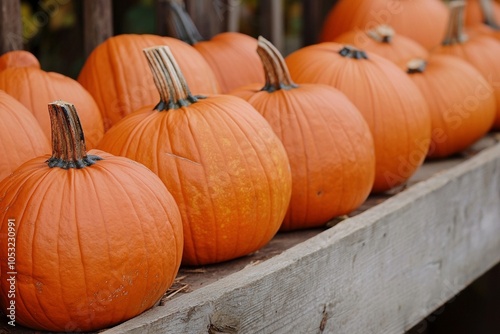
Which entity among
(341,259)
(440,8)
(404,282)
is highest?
(440,8)

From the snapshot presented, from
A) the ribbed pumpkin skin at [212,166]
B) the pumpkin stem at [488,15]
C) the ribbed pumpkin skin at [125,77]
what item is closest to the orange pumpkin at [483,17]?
the pumpkin stem at [488,15]

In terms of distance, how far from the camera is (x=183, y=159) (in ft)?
6.61

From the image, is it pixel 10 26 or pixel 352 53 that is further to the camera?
pixel 352 53

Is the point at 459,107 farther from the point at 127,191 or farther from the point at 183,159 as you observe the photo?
the point at 127,191

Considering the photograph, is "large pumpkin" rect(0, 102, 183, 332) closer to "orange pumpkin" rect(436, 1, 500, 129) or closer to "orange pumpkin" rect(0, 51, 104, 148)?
"orange pumpkin" rect(0, 51, 104, 148)

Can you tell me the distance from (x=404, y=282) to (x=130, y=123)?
0.98 m

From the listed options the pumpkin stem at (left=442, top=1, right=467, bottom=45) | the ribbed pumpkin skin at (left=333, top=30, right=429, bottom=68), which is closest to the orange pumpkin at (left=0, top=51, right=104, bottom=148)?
the ribbed pumpkin skin at (left=333, top=30, right=429, bottom=68)

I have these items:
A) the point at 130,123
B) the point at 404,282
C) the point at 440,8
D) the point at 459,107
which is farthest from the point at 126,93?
the point at 440,8

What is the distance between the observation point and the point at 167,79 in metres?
2.08

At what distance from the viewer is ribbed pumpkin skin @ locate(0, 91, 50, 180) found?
6.39ft

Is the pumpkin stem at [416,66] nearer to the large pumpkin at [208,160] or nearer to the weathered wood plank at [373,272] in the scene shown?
the weathered wood plank at [373,272]

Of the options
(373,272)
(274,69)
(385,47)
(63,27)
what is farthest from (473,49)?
(63,27)

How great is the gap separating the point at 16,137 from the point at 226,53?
1.12 metres

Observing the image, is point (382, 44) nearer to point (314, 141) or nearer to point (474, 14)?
point (314, 141)
